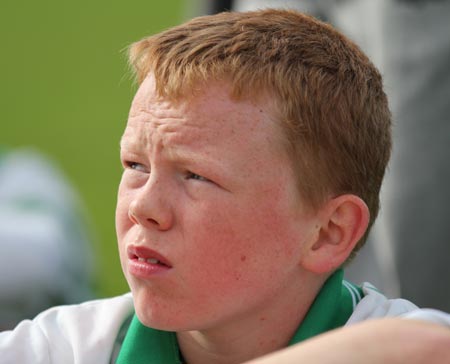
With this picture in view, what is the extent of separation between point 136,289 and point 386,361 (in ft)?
2.22

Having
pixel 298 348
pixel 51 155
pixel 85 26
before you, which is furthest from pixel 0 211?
pixel 85 26

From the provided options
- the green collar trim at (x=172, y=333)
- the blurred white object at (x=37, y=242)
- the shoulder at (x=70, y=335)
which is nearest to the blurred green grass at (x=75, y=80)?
the blurred white object at (x=37, y=242)

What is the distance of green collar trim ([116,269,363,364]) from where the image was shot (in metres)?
2.09

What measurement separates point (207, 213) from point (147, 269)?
14 centimetres

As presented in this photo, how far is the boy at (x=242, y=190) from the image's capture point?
1.94 metres

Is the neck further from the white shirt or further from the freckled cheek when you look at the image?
the freckled cheek

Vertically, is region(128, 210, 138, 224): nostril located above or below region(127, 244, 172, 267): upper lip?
above

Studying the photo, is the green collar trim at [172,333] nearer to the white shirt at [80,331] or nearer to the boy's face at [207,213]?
the white shirt at [80,331]

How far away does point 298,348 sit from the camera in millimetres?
1492

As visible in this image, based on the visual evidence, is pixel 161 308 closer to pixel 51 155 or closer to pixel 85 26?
pixel 51 155

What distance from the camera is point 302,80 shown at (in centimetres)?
200

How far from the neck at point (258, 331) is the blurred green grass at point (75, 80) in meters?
6.44

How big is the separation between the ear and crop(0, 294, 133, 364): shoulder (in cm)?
42

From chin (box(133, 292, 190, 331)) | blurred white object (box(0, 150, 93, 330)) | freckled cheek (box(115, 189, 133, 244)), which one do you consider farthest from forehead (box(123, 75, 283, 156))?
blurred white object (box(0, 150, 93, 330))
